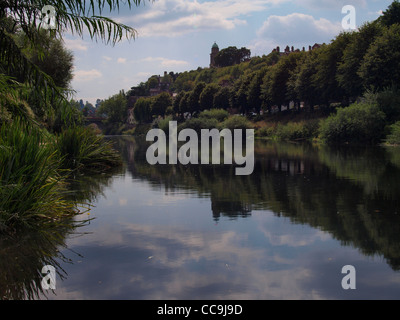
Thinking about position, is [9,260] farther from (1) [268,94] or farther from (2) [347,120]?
(1) [268,94]

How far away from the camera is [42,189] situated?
32.2 feet

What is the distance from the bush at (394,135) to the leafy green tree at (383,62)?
22.7 ft

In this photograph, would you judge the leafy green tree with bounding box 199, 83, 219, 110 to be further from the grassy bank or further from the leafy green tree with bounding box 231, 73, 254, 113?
the grassy bank

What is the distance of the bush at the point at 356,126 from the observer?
148 feet

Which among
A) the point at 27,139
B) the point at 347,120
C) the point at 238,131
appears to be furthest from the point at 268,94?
the point at 27,139

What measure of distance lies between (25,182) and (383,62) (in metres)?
45.9

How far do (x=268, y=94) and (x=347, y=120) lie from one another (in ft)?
96.9

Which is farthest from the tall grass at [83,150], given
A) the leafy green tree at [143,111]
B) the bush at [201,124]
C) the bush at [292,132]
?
the leafy green tree at [143,111]

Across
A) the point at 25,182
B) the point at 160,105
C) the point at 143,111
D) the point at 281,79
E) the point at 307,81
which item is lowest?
the point at 25,182

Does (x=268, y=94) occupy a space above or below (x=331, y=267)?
above

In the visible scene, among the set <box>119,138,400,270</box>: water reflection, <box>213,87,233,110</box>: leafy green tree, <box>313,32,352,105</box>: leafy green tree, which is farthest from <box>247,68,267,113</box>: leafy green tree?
<box>119,138,400,270</box>: water reflection

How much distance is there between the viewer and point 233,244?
817 cm
